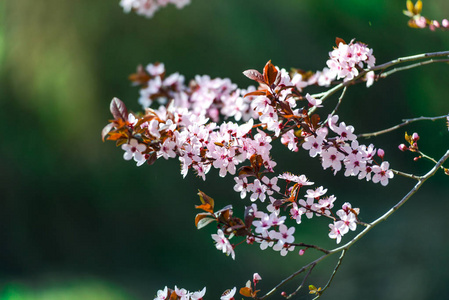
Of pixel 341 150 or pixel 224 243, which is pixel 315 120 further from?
pixel 224 243

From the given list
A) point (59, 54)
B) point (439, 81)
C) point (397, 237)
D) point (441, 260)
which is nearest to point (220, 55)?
point (59, 54)

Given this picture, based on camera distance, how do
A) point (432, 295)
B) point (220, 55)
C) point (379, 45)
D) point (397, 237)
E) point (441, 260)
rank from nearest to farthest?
point (432, 295) < point (441, 260) < point (397, 237) < point (379, 45) < point (220, 55)

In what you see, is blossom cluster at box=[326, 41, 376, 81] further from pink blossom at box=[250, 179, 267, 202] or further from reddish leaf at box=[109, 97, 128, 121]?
reddish leaf at box=[109, 97, 128, 121]

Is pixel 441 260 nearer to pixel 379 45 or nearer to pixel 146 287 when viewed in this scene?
pixel 379 45

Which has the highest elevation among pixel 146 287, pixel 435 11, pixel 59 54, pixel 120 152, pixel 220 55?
pixel 59 54

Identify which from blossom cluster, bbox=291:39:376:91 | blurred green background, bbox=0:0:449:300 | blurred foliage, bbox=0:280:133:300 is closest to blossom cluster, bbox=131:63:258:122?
blossom cluster, bbox=291:39:376:91

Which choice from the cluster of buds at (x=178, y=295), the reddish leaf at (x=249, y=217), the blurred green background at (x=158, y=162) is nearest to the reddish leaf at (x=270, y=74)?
the reddish leaf at (x=249, y=217)

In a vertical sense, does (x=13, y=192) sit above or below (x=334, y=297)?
above
